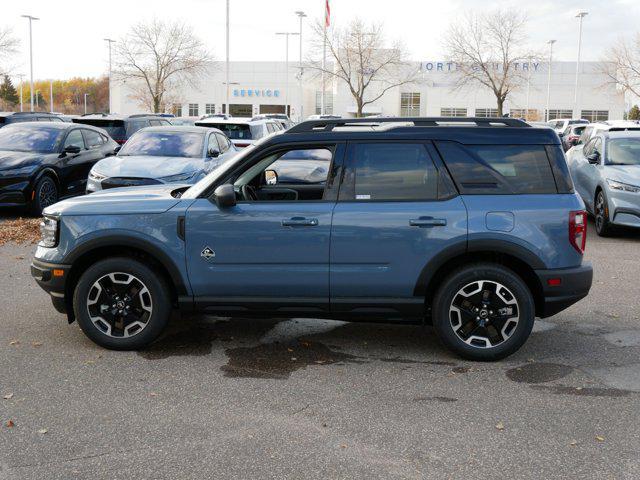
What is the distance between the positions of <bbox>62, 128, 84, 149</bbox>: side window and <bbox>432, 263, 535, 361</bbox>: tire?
1065 cm

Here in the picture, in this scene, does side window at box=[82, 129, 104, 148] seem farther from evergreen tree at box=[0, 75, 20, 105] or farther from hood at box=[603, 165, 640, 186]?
evergreen tree at box=[0, 75, 20, 105]

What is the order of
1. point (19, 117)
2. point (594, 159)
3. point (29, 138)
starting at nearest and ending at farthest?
point (594, 159) → point (29, 138) → point (19, 117)

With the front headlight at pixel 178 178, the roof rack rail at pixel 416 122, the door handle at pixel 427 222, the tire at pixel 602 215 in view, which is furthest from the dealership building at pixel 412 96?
the door handle at pixel 427 222

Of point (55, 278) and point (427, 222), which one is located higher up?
point (427, 222)

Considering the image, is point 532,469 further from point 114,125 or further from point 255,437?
point 114,125

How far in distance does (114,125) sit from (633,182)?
13887 mm

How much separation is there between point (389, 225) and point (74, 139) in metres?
10.7

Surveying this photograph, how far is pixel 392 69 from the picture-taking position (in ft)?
223

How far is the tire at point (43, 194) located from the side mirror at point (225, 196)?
8479mm

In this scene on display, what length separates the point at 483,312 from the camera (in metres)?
5.54

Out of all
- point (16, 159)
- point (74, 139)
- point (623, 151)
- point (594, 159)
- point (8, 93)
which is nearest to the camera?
point (623, 151)

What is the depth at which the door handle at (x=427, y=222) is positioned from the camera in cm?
A: 543

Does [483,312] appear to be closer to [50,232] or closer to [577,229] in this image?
[577,229]

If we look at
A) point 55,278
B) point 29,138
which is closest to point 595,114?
point 29,138
